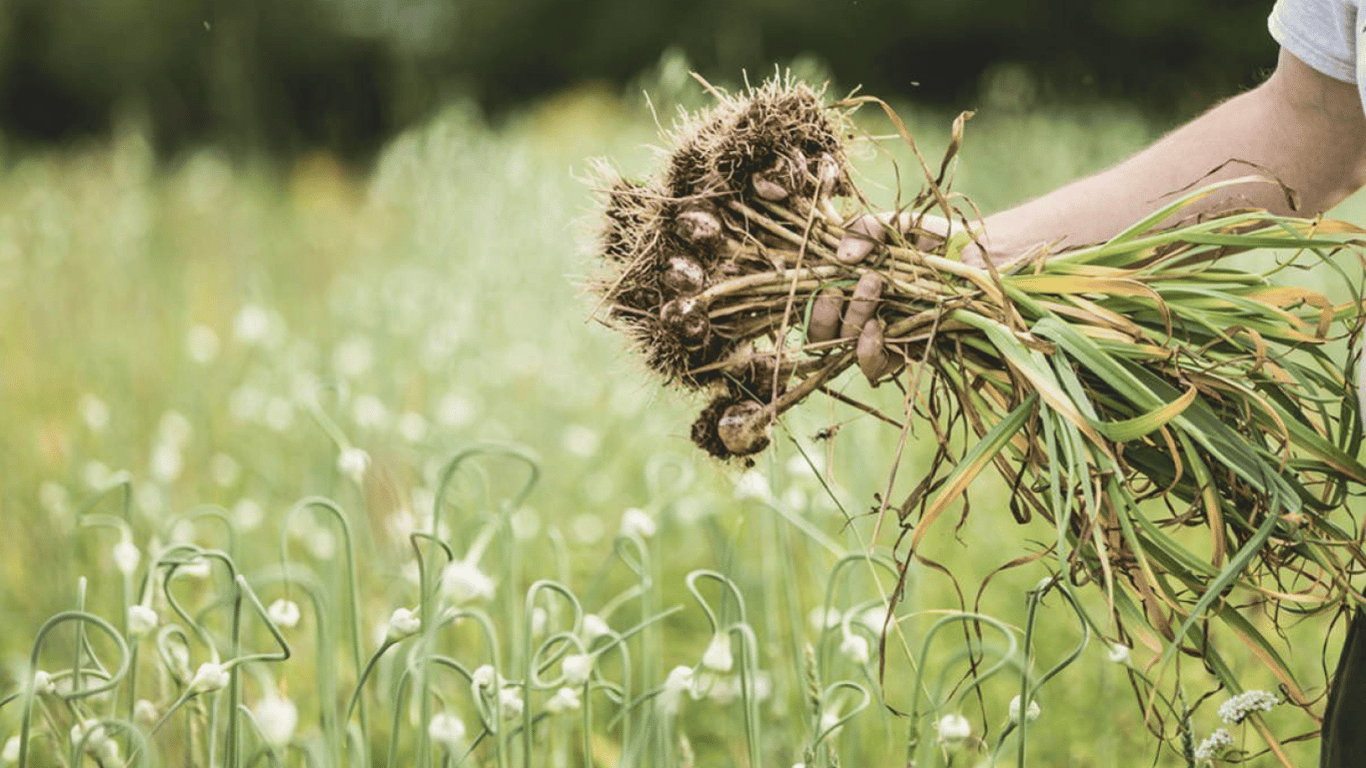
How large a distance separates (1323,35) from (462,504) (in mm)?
1934

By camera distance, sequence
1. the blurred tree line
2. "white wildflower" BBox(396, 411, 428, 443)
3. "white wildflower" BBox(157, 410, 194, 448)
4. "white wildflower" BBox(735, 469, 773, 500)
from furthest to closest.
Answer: the blurred tree line, "white wildflower" BBox(157, 410, 194, 448), "white wildflower" BBox(396, 411, 428, 443), "white wildflower" BBox(735, 469, 773, 500)

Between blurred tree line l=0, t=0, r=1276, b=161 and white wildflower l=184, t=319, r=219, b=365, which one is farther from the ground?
blurred tree line l=0, t=0, r=1276, b=161

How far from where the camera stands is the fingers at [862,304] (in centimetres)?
136

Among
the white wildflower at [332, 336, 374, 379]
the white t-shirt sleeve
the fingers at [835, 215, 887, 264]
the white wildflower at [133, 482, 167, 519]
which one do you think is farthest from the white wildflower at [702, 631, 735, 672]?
the white wildflower at [332, 336, 374, 379]

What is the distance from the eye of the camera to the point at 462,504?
280 cm

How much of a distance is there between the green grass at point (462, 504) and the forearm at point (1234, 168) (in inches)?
9.2

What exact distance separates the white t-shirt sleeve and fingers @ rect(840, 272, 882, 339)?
45 cm

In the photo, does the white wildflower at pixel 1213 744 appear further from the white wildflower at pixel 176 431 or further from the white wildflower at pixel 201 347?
the white wildflower at pixel 201 347

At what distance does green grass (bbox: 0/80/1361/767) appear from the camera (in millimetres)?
1646

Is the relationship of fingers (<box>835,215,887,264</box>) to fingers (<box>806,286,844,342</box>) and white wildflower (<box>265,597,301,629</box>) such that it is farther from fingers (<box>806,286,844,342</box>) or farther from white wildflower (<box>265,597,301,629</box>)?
white wildflower (<box>265,597,301,629</box>)

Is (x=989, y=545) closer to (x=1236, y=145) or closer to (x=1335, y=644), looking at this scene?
(x=1335, y=644)

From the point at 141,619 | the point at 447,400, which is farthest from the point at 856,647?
the point at 447,400

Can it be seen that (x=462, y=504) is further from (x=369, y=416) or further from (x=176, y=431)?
(x=176, y=431)

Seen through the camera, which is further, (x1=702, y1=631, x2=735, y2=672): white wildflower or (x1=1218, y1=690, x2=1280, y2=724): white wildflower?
(x1=702, y1=631, x2=735, y2=672): white wildflower
